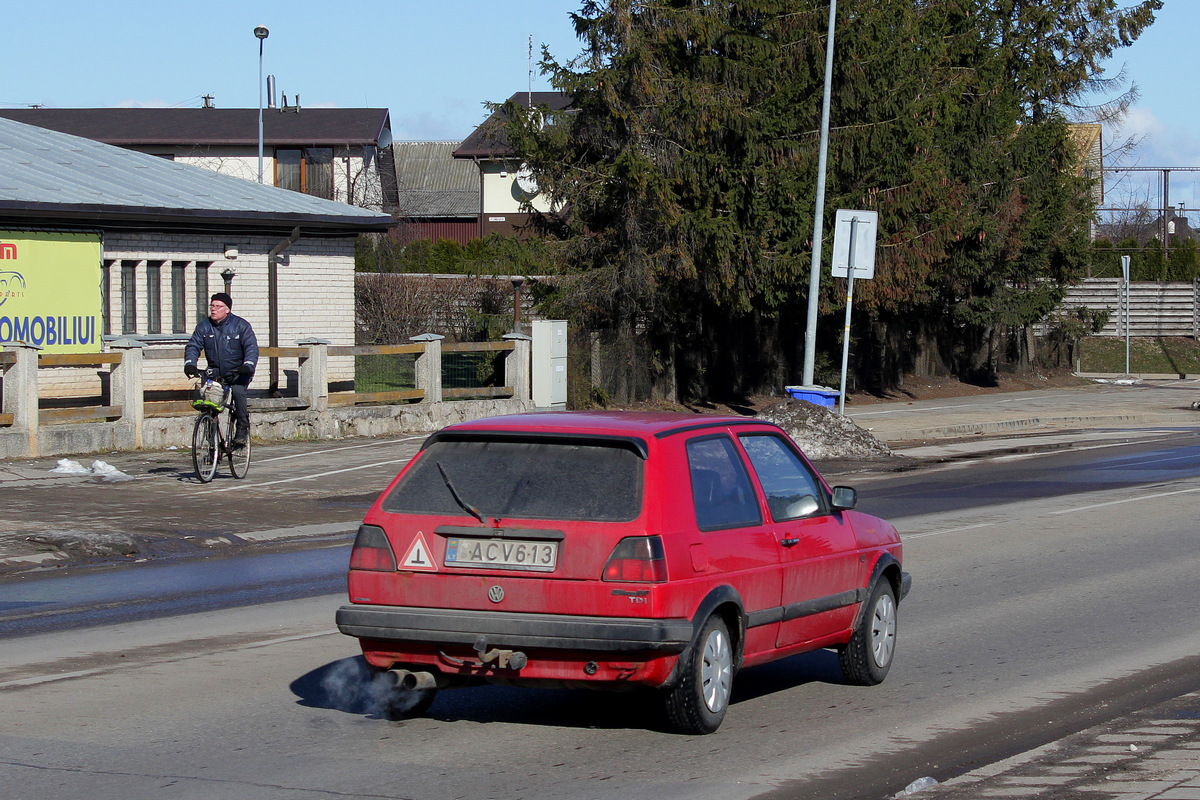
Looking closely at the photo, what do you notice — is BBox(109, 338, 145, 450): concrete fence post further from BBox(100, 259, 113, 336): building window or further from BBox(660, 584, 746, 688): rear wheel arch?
BBox(660, 584, 746, 688): rear wheel arch

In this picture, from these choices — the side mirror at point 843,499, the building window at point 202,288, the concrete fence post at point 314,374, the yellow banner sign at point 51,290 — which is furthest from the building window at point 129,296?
the side mirror at point 843,499

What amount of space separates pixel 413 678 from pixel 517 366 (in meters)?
17.5

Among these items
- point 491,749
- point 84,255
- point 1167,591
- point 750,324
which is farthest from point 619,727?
point 750,324

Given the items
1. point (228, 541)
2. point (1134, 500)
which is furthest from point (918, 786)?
point (1134, 500)

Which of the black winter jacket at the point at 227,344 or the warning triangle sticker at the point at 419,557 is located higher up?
the black winter jacket at the point at 227,344

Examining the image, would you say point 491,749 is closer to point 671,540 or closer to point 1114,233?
point 671,540

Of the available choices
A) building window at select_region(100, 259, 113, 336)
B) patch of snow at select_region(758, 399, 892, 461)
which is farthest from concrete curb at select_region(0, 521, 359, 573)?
building window at select_region(100, 259, 113, 336)

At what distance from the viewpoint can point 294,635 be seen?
8.63m

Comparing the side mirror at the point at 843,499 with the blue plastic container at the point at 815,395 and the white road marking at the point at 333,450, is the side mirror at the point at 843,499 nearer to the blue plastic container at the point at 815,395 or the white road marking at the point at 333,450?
the white road marking at the point at 333,450

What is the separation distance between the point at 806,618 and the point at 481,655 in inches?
68.6

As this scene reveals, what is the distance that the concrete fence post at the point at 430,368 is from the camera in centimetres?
2203

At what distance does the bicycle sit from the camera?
15.4m

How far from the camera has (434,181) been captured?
74812 mm

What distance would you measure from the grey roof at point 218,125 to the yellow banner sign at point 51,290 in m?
38.4
